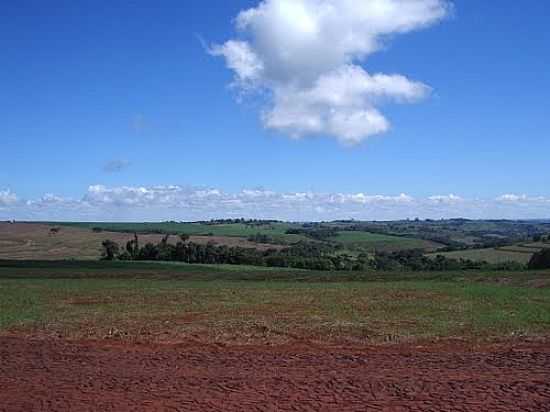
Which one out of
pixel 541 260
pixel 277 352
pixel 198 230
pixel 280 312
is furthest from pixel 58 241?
pixel 277 352

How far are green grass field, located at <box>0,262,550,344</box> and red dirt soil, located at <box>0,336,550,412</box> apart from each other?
95.7 inches

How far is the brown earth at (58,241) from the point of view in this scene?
10500 centimetres

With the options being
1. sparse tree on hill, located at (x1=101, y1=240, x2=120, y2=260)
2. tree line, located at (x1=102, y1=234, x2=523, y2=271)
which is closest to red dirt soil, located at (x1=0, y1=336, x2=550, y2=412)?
tree line, located at (x1=102, y1=234, x2=523, y2=271)

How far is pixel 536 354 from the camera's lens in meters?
16.3

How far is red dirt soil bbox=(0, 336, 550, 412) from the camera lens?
11.6 metres

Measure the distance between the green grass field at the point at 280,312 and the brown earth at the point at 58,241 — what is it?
210 ft

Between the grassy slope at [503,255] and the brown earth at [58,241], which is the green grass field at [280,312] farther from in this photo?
the brown earth at [58,241]

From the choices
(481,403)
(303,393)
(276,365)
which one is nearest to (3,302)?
(276,365)

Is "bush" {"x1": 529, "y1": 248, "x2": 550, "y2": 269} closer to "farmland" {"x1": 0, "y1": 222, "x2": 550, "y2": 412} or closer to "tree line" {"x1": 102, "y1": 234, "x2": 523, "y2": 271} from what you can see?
"tree line" {"x1": 102, "y1": 234, "x2": 523, "y2": 271}

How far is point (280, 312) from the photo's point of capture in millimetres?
26859

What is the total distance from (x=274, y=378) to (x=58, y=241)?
119 meters

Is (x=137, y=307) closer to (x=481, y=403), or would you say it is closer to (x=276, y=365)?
(x=276, y=365)

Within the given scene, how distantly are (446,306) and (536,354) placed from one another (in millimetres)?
12074

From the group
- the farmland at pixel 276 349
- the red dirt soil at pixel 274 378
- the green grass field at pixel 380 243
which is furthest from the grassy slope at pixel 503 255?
the red dirt soil at pixel 274 378
